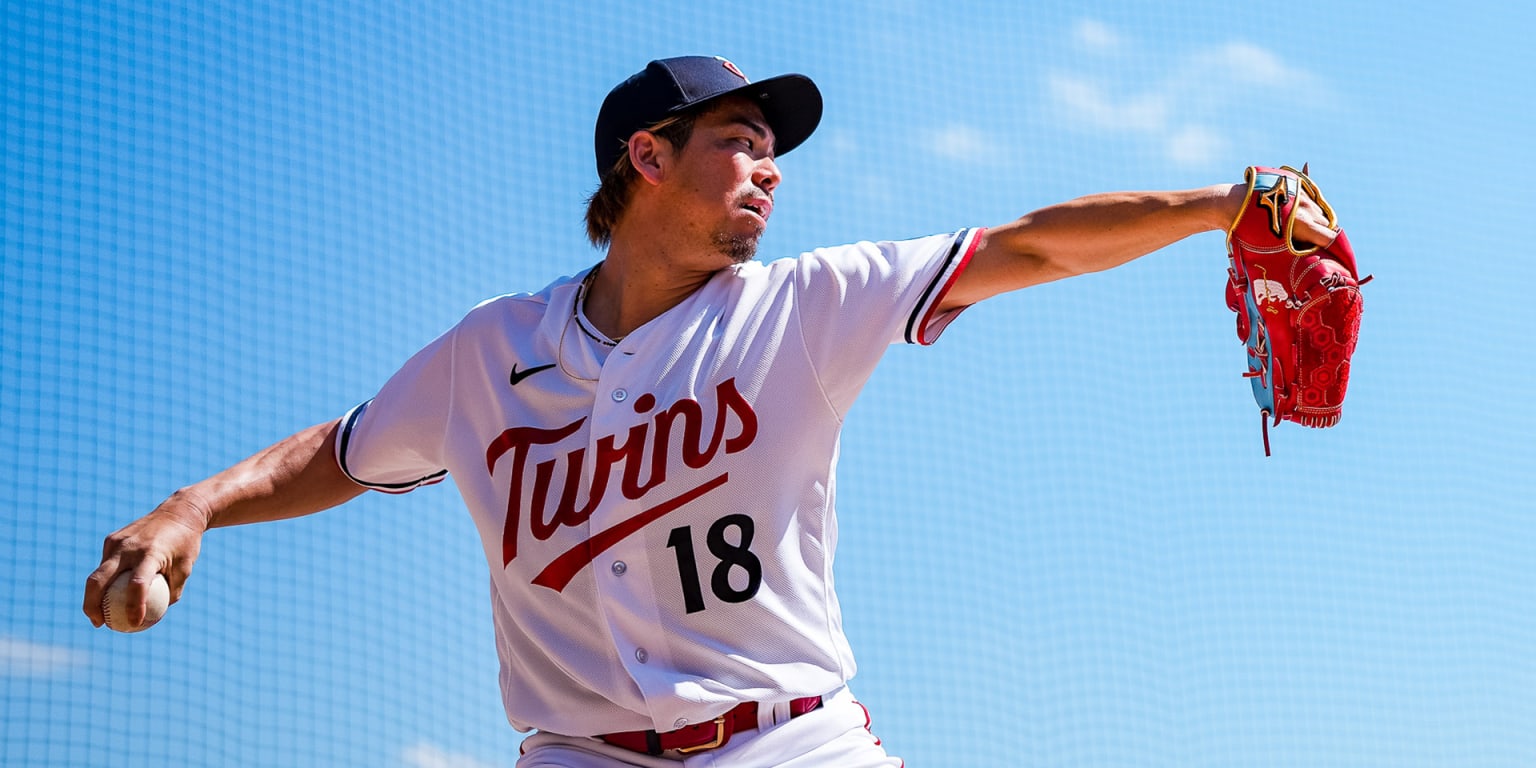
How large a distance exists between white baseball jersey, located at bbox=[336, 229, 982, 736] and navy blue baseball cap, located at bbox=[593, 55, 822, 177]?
398 mm

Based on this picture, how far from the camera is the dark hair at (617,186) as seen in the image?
3.27 m

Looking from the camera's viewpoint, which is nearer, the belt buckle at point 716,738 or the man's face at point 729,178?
the belt buckle at point 716,738

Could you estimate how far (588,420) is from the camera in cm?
295

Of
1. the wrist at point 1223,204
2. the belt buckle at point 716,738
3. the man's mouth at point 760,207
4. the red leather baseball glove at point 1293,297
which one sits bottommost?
the belt buckle at point 716,738

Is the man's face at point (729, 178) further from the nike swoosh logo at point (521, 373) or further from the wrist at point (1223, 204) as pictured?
the wrist at point (1223, 204)

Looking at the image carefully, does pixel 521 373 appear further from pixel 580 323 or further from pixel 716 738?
pixel 716 738

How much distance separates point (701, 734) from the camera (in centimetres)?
272

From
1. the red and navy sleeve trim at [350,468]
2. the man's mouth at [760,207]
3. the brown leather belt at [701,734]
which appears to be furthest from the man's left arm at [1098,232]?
the red and navy sleeve trim at [350,468]

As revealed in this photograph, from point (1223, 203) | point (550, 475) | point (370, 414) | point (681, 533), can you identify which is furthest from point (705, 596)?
point (1223, 203)

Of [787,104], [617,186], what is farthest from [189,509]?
[787,104]

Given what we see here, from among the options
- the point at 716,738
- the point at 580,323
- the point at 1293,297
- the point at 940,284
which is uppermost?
the point at 580,323

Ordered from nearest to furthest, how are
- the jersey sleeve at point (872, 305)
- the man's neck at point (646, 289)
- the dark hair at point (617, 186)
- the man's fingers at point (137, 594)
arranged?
the man's fingers at point (137, 594) < the jersey sleeve at point (872, 305) < the man's neck at point (646, 289) < the dark hair at point (617, 186)

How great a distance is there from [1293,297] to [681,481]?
1.20 meters

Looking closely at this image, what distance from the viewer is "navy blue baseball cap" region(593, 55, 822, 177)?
3.24m
